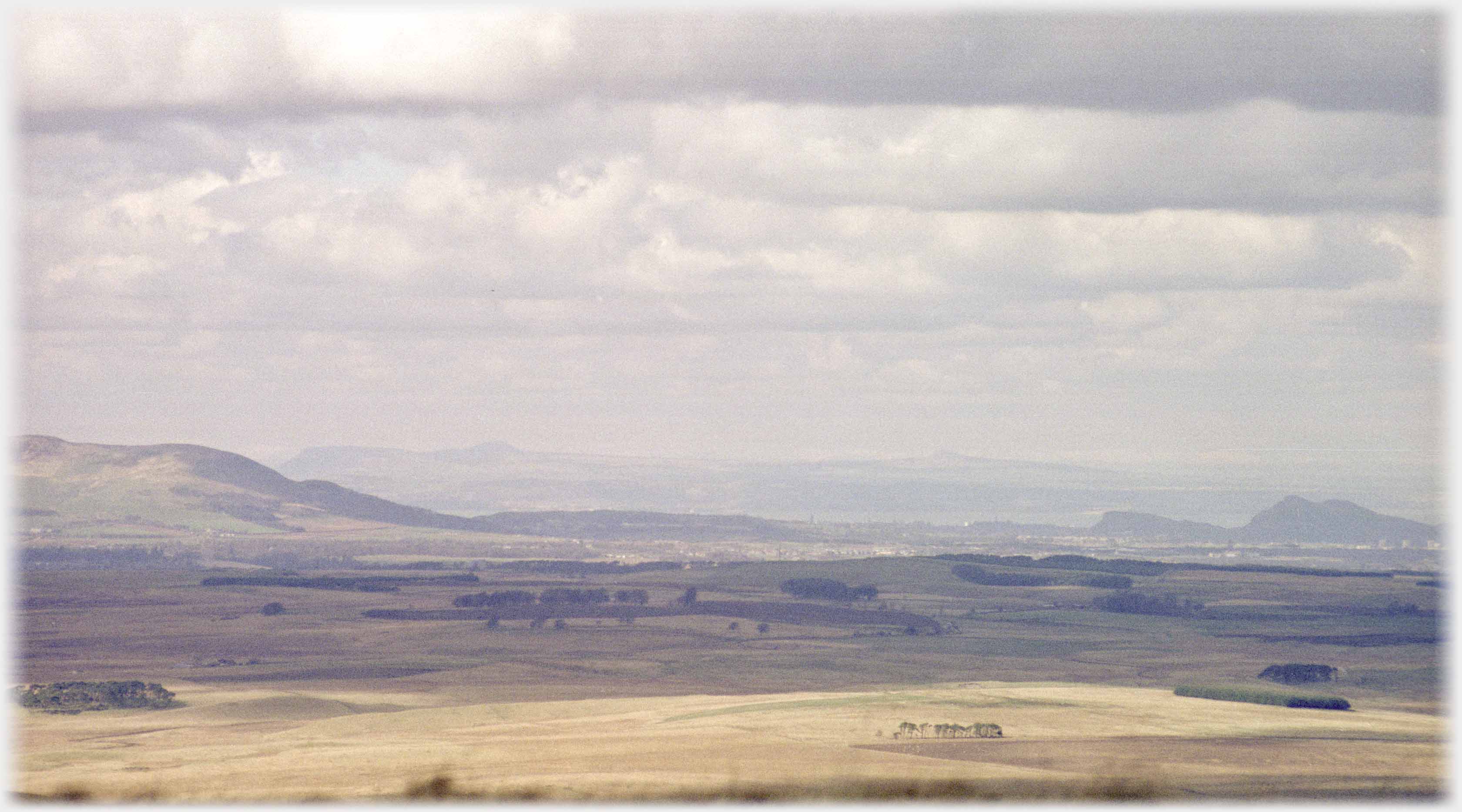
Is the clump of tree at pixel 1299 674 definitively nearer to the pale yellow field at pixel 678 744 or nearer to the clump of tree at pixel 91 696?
the pale yellow field at pixel 678 744

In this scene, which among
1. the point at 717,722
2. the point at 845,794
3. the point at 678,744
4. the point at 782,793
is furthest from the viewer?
the point at 717,722

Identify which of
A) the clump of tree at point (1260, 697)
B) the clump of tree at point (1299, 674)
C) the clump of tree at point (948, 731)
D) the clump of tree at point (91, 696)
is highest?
the clump of tree at point (1299, 674)

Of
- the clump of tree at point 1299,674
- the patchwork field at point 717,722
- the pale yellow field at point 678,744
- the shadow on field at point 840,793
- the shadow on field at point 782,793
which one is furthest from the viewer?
the clump of tree at point 1299,674

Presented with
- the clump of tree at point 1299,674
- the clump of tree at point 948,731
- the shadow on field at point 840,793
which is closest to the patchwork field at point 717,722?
the shadow on field at point 840,793

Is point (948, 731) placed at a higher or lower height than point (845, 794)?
lower

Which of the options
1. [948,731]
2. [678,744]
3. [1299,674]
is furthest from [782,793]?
[1299,674]

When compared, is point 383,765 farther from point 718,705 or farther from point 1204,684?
point 1204,684

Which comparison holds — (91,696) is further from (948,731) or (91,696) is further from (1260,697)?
(1260,697)

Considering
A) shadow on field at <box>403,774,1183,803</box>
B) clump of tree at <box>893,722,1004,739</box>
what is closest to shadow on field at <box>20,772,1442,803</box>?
shadow on field at <box>403,774,1183,803</box>
